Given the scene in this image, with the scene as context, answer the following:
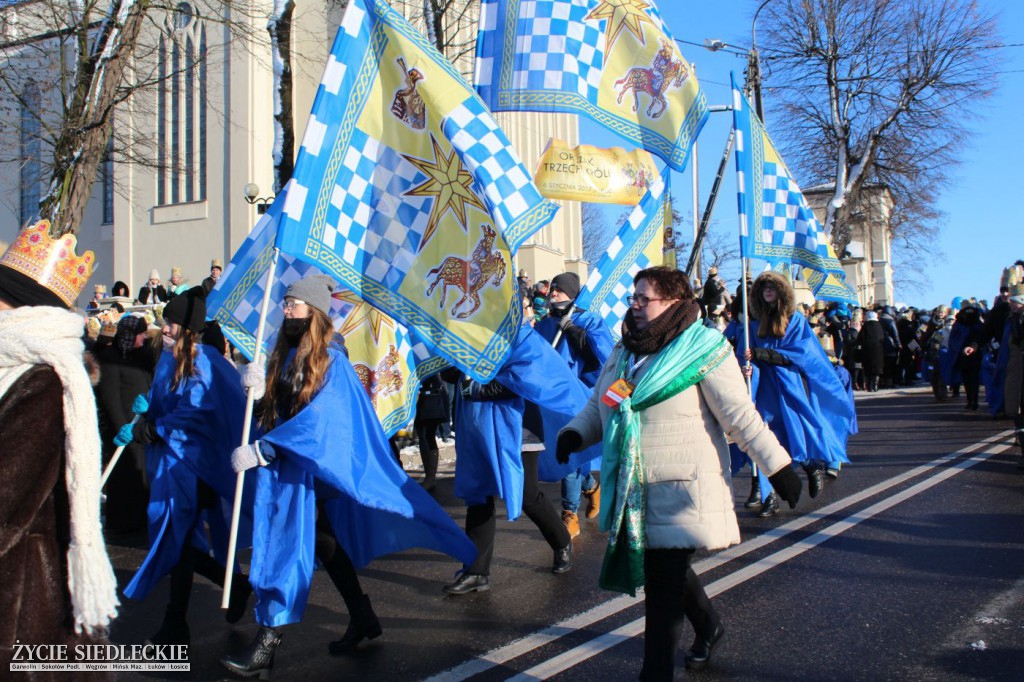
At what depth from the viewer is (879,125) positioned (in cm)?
2917

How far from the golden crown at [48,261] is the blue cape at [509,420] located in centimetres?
307

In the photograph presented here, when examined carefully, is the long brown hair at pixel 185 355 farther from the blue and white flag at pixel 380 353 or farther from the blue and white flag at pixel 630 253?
the blue and white flag at pixel 630 253

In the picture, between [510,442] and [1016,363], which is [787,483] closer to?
[510,442]

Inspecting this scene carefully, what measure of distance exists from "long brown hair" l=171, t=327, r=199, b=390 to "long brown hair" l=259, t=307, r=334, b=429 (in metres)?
0.66

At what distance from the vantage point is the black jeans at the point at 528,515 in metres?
5.71

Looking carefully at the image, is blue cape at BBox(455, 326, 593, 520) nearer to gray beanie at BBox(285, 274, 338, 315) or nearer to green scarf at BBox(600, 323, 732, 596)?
gray beanie at BBox(285, 274, 338, 315)

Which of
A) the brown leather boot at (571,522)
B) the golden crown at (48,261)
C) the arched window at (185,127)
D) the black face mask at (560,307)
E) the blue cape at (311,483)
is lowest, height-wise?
the brown leather boot at (571,522)

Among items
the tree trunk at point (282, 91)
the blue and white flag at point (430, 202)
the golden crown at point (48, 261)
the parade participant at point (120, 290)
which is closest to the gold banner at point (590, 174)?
the blue and white flag at point (430, 202)

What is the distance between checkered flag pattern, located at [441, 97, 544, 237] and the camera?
213 inches

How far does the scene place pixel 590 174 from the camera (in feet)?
29.9

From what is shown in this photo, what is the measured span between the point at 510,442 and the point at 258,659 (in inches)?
81.4

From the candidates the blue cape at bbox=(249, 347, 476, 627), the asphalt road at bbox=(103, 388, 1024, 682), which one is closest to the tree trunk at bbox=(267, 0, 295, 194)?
the asphalt road at bbox=(103, 388, 1024, 682)

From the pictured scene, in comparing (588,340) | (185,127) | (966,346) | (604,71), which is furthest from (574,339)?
(185,127)

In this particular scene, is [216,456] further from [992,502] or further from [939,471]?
[939,471]
